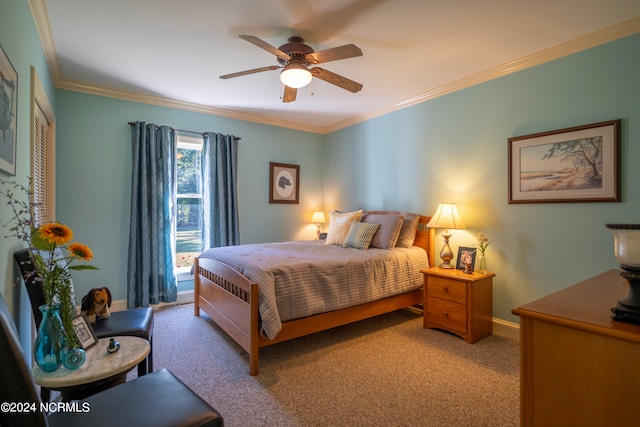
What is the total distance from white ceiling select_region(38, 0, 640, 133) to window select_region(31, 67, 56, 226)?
19.0 inches

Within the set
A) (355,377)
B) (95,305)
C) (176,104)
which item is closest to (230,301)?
(95,305)

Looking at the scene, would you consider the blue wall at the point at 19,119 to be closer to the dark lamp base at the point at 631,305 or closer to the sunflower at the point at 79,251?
the sunflower at the point at 79,251

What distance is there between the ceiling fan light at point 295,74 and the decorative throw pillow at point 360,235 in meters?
1.73

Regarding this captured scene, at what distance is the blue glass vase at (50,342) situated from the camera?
131 centimetres

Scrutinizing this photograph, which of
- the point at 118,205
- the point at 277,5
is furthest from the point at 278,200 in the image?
the point at 277,5

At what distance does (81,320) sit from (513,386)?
8.55ft

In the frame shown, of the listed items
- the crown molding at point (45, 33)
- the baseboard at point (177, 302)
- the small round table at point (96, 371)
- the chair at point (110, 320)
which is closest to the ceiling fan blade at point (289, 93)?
the crown molding at point (45, 33)

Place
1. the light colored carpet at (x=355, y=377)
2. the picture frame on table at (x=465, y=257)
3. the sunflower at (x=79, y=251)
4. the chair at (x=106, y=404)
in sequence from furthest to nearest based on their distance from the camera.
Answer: the picture frame on table at (x=465, y=257)
the light colored carpet at (x=355, y=377)
the sunflower at (x=79, y=251)
the chair at (x=106, y=404)

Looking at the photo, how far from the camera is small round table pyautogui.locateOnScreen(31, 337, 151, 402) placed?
1243 mm

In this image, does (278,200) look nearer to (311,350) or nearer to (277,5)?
(311,350)

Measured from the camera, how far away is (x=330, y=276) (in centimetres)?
266

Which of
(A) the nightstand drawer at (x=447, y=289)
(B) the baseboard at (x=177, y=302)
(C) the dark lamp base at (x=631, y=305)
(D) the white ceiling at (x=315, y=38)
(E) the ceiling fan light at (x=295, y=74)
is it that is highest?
(D) the white ceiling at (x=315, y=38)

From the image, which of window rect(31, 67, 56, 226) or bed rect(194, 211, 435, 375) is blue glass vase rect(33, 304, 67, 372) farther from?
window rect(31, 67, 56, 226)

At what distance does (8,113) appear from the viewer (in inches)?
60.5
